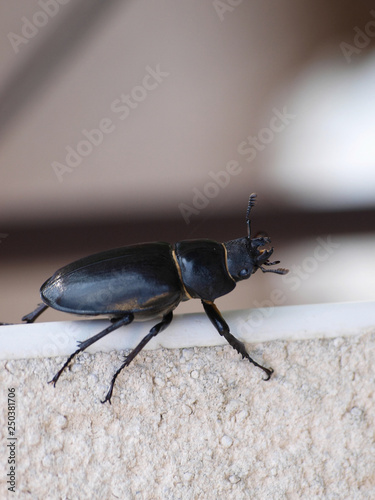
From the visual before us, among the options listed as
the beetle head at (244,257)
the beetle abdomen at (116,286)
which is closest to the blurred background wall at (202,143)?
the beetle head at (244,257)

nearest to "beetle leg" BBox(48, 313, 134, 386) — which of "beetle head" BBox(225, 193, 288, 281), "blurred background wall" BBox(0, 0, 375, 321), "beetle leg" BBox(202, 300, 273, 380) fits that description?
"beetle leg" BBox(202, 300, 273, 380)

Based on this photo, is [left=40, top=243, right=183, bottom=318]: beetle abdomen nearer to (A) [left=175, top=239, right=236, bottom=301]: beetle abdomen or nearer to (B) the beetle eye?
(A) [left=175, top=239, right=236, bottom=301]: beetle abdomen

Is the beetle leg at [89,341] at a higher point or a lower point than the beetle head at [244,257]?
lower

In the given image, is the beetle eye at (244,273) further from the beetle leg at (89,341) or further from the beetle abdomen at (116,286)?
the beetle leg at (89,341)

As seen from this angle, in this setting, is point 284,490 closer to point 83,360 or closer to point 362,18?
point 83,360

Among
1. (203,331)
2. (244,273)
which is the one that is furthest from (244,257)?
(203,331)

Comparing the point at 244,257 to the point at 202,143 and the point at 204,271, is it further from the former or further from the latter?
the point at 202,143

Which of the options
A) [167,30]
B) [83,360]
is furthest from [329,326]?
[167,30]
